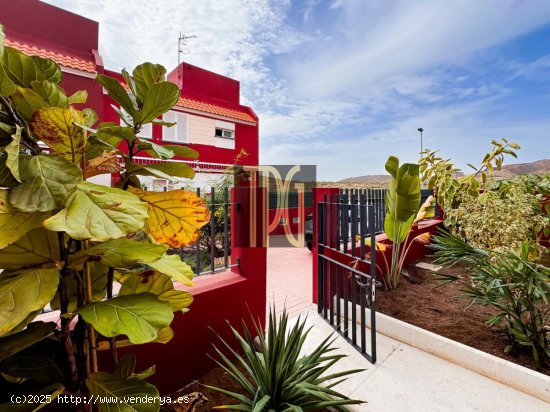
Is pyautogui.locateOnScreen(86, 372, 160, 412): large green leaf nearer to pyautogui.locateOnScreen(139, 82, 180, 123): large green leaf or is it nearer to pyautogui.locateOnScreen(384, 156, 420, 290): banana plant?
pyautogui.locateOnScreen(139, 82, 180, 123): large green leaf

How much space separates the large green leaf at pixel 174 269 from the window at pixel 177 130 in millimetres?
11813

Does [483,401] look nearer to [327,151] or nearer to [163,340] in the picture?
[163,340]

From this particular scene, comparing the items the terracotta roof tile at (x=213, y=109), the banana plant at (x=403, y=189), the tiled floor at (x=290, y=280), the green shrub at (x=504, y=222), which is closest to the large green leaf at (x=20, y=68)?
the tiled floor at (x=290, y=280)

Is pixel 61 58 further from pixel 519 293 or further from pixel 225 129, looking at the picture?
pixel 519 293

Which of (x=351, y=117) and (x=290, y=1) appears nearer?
(x=290, y=1)

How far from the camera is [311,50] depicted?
849 centimetres

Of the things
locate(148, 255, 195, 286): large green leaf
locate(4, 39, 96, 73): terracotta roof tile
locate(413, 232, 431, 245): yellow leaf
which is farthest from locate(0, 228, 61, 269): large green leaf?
locate(4, 39, 96, 73): terracotta roof tile

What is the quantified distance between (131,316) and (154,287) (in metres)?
0.37

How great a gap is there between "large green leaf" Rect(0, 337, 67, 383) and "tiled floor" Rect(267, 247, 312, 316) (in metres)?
1.82

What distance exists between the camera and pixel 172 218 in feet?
4.24

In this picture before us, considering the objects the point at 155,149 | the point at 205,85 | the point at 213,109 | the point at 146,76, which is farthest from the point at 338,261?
the point at 205,85

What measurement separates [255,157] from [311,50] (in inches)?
297

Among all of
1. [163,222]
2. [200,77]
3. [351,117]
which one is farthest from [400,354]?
[200,77]

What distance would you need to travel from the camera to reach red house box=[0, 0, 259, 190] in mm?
8102
